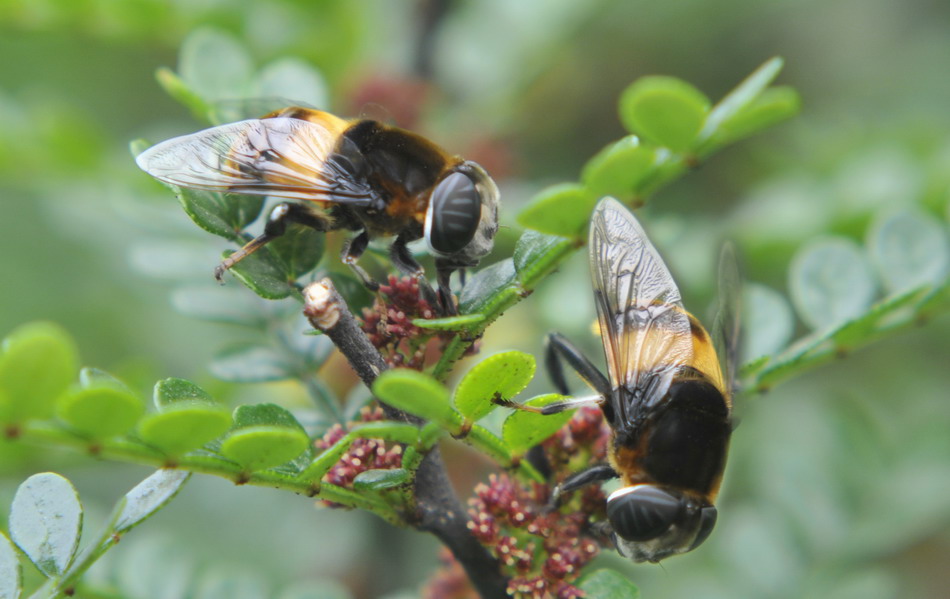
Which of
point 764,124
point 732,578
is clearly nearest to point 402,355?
point 764,124

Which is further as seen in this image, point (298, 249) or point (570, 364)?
point (570, 364)

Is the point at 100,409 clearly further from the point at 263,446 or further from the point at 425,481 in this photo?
the point at 425,481

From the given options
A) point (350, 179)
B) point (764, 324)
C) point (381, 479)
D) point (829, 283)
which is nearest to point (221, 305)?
point (350, 179)

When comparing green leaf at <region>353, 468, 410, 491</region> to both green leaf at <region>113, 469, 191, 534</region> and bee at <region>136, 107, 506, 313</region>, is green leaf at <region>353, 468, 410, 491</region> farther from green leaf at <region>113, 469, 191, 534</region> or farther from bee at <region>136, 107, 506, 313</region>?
bee at <region>136, 107, 506, 313</region>

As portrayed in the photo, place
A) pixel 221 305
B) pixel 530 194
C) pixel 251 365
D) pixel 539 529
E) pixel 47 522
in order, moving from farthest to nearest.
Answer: pixel 530 194 → pixel 221 305 → pixel 251 365 → pixel 539 529 → pixel 47 522

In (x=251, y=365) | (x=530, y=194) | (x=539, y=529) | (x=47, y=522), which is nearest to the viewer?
(x=47, y=522)

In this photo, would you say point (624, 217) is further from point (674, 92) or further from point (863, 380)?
point (863, 380)

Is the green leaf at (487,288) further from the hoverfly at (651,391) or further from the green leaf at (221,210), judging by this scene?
the green leaf at (221,210)
